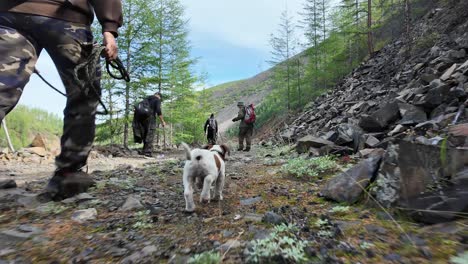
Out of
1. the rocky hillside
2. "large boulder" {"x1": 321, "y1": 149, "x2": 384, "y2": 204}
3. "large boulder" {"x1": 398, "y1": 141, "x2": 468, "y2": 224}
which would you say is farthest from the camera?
"large boulder" {"x1": 321, "y1": 149, "x2": 384, "y2": 204}

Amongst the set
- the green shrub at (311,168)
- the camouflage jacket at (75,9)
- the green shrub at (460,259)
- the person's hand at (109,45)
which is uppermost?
the camouflage jacket at (75,9)

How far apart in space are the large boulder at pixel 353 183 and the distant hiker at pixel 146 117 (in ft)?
28.9

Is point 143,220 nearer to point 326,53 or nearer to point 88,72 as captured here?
point 88,72

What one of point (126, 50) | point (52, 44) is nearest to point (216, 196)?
point (52, 44)

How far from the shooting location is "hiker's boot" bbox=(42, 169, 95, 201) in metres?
3.18

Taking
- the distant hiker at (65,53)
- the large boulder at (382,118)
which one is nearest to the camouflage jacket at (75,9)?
the distant hiker at (65,53)

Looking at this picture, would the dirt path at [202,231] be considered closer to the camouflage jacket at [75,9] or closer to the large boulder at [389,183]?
the large boulder at [389,183]

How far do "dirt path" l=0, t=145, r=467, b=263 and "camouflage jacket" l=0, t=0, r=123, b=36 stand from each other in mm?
1816

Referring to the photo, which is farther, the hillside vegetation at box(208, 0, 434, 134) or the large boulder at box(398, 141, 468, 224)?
the hillside vegetation at box(208, 0, 434, 134)

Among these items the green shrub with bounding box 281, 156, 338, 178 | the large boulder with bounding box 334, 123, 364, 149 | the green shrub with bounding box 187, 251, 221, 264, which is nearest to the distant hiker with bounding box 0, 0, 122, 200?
the green shrub with bounding box 187, 251, 221, 264

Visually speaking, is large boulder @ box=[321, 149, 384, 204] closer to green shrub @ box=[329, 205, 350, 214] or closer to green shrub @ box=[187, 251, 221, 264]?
green shrub @ box=[329, 205, 350, 214]

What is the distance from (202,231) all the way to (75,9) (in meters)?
2.38

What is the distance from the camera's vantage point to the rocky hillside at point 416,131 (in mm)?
2238

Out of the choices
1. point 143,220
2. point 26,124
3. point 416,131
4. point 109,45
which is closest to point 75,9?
point 109,45
